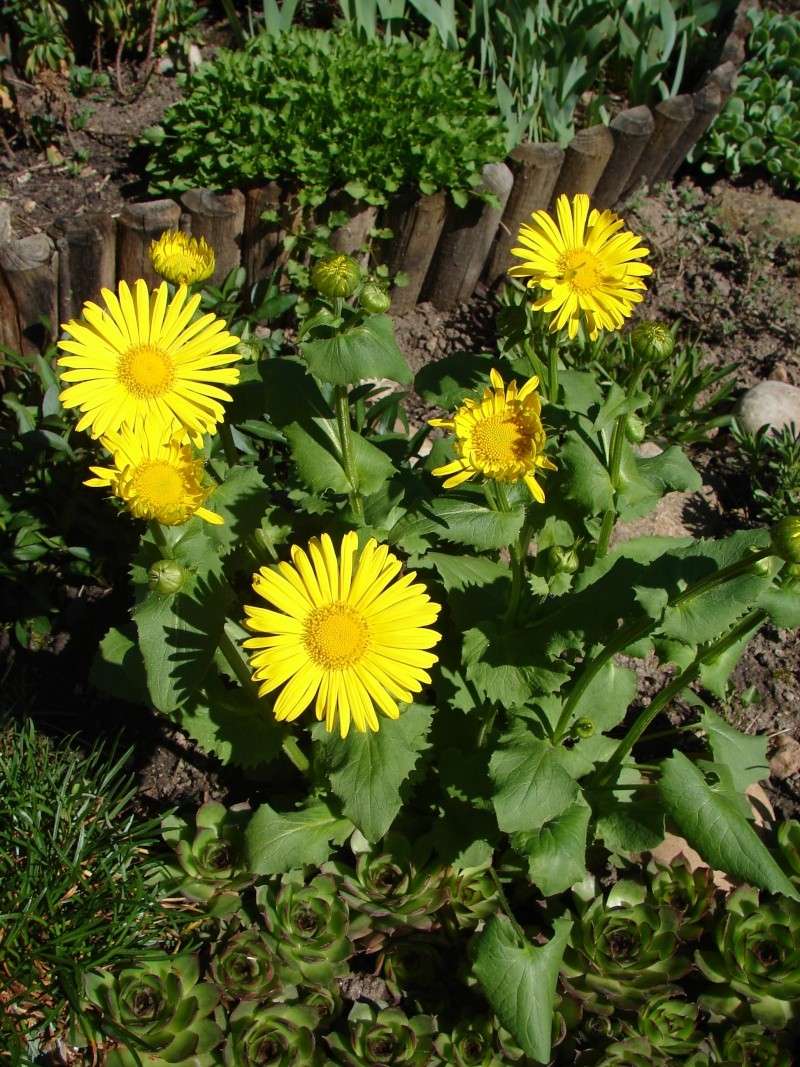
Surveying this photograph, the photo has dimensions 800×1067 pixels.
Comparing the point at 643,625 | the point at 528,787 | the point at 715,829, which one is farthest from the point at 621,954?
the point at 643,625

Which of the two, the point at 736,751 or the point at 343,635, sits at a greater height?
the point at 343,635

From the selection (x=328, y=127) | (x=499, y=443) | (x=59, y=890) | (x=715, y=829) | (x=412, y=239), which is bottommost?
(x=59, y=890)

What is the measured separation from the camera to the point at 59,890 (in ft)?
Answer: 8.07

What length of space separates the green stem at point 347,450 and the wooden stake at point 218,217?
4.83ft

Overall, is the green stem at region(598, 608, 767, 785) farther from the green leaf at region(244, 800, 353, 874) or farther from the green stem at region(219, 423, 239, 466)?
the green stem at region(219, 423, 239, 466)

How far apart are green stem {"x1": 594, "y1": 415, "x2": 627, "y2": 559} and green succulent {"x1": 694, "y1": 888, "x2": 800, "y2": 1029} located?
A: 104cm

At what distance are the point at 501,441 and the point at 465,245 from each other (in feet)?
7.73

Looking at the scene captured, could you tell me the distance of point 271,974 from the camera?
98.1 inches

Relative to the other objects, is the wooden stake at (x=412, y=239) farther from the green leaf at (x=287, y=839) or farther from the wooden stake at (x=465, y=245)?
the green leaf at (x=287, y=839)

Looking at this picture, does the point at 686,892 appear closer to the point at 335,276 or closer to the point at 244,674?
the point at 244,674

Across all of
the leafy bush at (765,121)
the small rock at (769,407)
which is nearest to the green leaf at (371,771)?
the small rock at (769,407)

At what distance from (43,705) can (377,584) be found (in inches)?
63.3

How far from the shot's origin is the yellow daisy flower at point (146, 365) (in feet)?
6.89

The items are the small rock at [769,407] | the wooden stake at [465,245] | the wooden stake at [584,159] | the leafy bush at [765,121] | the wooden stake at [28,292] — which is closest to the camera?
the wooden stake at [28,292]
